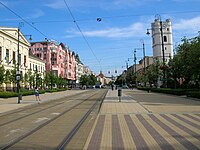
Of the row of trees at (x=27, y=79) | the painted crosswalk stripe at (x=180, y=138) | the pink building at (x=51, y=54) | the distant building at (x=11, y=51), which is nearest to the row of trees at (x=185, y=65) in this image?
the painted crosswalk stripe at (x=180, y=138)

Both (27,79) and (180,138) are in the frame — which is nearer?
(180,138)

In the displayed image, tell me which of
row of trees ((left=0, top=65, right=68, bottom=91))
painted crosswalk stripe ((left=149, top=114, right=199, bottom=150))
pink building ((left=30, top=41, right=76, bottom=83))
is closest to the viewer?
painted crosswalk stripe ((left=149, top=114, right=199, bottom=150))

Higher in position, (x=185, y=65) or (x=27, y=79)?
(x=185, y=65)

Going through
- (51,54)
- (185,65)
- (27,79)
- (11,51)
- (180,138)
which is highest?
(51,54)

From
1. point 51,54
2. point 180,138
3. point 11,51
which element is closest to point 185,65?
point 180,138

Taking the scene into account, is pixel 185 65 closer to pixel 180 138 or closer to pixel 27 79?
pixel 180 138

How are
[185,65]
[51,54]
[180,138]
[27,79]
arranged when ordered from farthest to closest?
[51,54]
[27,79]
[185,65]
[180,138]

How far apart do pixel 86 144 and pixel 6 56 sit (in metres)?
63.2

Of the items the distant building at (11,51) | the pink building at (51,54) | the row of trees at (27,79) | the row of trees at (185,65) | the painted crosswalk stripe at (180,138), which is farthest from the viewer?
the pink building at (51,54)

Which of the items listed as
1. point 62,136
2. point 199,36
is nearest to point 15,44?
point 199,36

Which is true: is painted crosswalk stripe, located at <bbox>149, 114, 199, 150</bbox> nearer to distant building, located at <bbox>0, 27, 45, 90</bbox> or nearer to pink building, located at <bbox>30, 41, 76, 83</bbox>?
distant building, located at <bbox>0, 27, 45, 90</bbox>

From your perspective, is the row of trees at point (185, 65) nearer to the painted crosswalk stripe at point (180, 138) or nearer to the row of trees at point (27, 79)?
the painted crosswalk stripe at point (180, 138)

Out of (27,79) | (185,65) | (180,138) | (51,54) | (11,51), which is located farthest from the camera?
(51,54)

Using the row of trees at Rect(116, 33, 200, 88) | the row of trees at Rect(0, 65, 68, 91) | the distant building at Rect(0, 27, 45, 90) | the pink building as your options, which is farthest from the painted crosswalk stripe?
the pink building
